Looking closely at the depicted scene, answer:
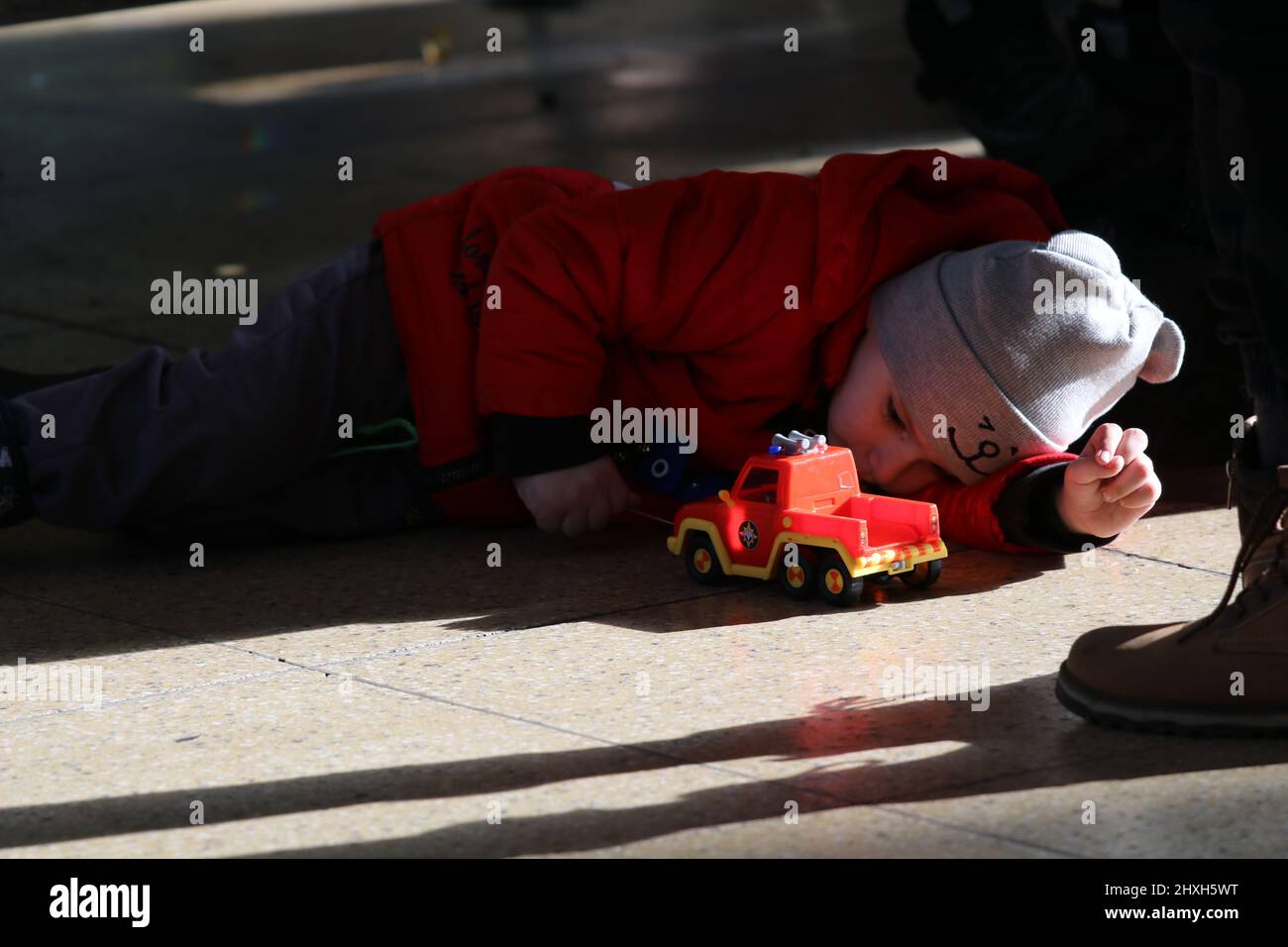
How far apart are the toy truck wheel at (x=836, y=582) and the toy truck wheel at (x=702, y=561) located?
198mm

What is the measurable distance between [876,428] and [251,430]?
1.14 meters

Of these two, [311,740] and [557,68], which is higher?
[557,68]

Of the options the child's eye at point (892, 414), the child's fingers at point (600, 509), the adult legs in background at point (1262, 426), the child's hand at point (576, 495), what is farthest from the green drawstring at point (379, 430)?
the adult legs in background at point (1262, 426)

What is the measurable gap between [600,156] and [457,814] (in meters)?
5.18

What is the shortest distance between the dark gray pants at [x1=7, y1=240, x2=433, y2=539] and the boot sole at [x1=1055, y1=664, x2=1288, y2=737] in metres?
1.51

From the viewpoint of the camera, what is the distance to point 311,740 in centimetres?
250

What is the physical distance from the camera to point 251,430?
349cm

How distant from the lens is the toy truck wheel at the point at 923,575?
311 cm

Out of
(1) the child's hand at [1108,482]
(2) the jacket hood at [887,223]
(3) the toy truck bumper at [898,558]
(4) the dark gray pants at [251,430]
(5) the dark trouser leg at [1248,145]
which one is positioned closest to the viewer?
(5) the dark trouser leg at [1248,145]

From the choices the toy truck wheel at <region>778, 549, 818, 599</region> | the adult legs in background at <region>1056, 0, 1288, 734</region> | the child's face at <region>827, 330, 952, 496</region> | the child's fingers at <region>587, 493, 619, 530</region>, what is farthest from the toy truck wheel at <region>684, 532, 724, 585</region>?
the adult legs in background at <region>1056, 0, 1288, 734</region>

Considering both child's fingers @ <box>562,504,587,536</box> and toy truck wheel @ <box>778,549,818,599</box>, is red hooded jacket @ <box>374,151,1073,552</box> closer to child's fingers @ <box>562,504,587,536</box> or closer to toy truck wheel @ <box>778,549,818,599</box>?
child's fingers @ <box>562,504,587,536</box>

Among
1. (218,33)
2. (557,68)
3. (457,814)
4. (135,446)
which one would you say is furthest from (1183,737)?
(218,33)

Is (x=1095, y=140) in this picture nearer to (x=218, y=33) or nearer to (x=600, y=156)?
(x=600, y=156)

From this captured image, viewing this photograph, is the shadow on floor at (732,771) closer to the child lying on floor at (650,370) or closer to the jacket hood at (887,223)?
the child lying on floor at (650,370)
